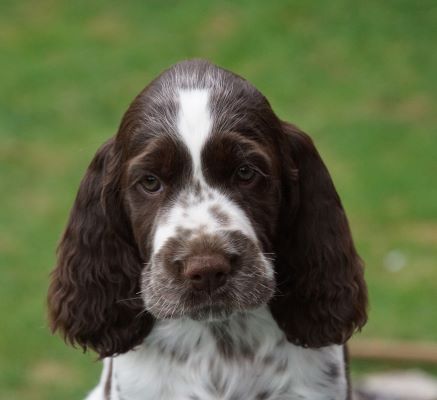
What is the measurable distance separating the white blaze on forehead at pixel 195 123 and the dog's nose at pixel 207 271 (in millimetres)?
412

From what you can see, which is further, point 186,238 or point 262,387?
point 262,387

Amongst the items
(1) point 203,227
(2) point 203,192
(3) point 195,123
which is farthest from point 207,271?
(3) point 195,123

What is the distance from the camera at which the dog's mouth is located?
4.96 metres

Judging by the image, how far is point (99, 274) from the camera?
5824 mm

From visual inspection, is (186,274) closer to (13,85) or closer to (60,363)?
(60,363)

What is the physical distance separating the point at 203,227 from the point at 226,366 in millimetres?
991

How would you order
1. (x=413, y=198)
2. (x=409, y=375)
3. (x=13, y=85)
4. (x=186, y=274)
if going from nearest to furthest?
(x=186, y=274)
(x=409, y=375)
(x=413, y=198)
(x=13, y=85)

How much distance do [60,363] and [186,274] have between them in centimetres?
437

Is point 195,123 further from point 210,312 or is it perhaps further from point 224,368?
point 224,368

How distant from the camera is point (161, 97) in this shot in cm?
530

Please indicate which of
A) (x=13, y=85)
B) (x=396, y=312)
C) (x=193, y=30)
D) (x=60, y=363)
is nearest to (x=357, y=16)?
(x=193, y=30)

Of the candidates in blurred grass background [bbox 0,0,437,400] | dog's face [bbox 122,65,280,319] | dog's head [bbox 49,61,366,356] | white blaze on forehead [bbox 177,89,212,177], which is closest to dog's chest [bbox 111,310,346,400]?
dog's head [bbox 49,61,366,356]

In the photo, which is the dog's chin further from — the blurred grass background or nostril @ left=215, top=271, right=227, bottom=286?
the blurred grass background

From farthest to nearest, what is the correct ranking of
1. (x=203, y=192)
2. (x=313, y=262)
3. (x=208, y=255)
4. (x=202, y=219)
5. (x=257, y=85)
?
(x=257, y=85) < (x=313, y=262) < (x=203, y=192) < (x=202, y=219) < (x=208, y=255)
